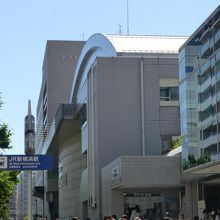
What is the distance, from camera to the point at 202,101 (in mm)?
31578

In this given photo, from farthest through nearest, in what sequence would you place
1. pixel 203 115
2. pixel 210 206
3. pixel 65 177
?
pixel 65 177 < pixel 210 206 < pixel 203 115

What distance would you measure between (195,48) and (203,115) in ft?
12.3

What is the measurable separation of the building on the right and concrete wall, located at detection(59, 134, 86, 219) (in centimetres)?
3203

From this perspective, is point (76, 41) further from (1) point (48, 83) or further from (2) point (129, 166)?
(2) point (129, 166)

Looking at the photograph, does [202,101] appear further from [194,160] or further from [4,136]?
[4,136]

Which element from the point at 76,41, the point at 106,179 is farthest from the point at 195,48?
the point at 76,41

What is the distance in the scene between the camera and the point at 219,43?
95.4 ft

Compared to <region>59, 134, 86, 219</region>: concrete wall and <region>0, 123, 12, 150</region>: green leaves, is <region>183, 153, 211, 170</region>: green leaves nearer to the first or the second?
<region>0, 123, 12, 150</region>: green leaves

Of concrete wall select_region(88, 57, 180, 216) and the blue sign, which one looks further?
concrete wall select_region(88, 57, 180, 216)

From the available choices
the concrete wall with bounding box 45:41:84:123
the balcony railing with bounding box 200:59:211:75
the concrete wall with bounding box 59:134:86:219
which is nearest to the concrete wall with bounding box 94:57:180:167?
the balcony railing with bounding box 200:59:211:75

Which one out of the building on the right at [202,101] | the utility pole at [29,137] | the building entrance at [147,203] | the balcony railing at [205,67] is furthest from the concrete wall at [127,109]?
the utility pole at [29,137]

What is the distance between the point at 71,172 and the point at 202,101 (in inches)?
1704

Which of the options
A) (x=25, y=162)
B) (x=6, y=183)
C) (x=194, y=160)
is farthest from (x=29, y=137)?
(x=6, y=183)

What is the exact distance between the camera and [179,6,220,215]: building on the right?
2956 centimetres
